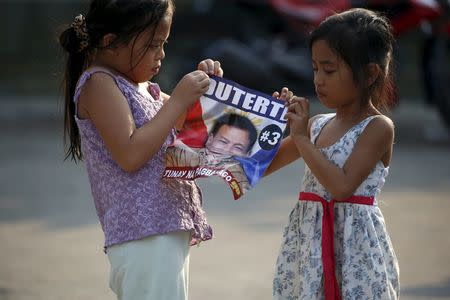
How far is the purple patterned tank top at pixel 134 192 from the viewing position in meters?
3.00

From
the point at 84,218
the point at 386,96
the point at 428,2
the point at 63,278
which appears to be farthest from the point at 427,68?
the point at 386,96

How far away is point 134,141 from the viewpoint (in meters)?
2.92

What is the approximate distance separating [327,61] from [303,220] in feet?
1.61

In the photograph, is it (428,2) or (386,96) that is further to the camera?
(428,2)

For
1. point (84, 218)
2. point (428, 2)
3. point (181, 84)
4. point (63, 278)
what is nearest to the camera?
point (181, 84)

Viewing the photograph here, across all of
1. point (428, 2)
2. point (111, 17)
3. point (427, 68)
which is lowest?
point (111, 17)

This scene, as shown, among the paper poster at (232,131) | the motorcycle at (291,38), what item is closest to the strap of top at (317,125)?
→ the paper poster at (232,131)

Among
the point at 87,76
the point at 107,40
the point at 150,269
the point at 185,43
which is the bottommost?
the point at 150,269

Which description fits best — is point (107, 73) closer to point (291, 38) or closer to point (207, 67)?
point (207, 67)

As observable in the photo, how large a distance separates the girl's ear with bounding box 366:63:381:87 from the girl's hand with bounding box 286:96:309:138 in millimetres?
201

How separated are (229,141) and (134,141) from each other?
30 cm

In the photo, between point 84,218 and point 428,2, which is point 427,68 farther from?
point 84,218

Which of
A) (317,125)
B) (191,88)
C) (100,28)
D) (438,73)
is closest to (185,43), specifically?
(438,73)

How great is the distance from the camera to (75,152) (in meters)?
3.31
